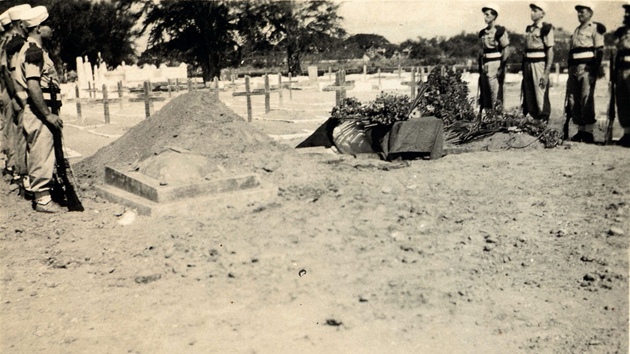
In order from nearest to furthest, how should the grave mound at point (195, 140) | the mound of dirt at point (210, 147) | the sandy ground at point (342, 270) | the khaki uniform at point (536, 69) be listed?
the sandy ground at point (342, 270), the mound of dirt at point (210, 147), the grave mound at point (195, 140), the khaki uniform at point (536, 69)

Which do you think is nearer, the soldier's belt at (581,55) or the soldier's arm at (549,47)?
the soldier's belt at (581,55)

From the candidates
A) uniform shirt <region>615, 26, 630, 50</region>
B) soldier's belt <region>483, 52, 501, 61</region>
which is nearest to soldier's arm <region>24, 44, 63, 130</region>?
uniform shirt <region>615, 26, 630, 50</region>

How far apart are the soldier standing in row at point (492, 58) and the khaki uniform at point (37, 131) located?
6984 mm

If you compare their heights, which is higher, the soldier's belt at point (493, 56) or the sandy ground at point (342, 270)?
the soldier's belt at point (493, 56)

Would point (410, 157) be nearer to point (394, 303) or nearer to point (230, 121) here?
point (230, 121)

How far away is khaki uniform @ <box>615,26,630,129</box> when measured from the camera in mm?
8055

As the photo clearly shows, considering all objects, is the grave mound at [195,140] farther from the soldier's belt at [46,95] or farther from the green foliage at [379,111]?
the green foliage at [379,111]

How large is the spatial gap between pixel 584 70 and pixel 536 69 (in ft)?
3.26

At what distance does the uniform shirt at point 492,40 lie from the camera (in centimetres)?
1025

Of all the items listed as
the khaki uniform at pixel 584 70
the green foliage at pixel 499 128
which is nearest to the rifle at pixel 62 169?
the green foliage at pixel 499 128

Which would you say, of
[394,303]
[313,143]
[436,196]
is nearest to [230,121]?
[313,143]

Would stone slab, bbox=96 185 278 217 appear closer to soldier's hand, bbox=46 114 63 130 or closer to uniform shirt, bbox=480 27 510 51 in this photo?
soldier's hand, bbox=46 114 63 130

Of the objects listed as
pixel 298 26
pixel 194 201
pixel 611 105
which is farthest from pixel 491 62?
pixel 298 26

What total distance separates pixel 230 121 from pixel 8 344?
4881mm
